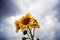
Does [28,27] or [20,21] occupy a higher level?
[20,21]

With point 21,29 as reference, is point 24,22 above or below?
above

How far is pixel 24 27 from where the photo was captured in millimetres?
3703

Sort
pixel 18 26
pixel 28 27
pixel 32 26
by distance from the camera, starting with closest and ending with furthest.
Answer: pixel 32 26 < pixel 28 27 < pixel 18 26

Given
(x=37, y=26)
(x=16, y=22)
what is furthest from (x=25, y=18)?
(x=37, y=26)

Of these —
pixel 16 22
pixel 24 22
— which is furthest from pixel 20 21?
pixel 24 22

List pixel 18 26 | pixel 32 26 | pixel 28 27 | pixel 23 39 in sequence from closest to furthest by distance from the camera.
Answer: pixel 32 26 → pixel 28 27 → pixel 18 26 → pixel 23 39

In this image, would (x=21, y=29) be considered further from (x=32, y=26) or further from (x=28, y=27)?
(x=32, y=26)

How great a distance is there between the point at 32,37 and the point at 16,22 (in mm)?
894

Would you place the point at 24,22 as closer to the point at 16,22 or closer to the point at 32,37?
the point at 16,22

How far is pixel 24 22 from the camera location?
4.43 metres

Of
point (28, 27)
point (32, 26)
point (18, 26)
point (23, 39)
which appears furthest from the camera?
point (23, 39)

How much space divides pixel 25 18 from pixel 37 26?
3.79 ft

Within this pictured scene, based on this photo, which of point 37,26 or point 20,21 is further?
point 20,21

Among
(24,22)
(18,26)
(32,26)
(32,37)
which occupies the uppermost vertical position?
(24,22)
